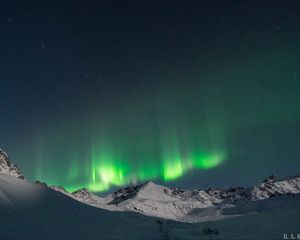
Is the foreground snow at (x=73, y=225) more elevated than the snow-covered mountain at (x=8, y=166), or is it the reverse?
the snow-covered mountain at (x=8, y=166)

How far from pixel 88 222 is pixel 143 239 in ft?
9.61

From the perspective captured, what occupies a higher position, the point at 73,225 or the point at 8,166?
the point at 8,166

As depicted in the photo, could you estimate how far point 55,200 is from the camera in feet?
46.4

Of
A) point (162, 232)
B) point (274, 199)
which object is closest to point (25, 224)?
point (162, 232)

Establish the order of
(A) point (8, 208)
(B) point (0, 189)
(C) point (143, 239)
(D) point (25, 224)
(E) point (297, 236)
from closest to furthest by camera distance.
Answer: (E) point (297, 236), (C) point (143, 239), (D) point (25, 224), (A) point (8, 208), (B) point (0, 189)

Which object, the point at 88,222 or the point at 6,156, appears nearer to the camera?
the point at 88,222

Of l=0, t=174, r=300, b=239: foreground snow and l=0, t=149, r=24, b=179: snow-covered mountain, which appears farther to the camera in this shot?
l=0, t=149, r=24, b=179: snow-covered mountain

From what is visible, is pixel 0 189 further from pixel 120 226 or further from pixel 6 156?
pixel 6 156

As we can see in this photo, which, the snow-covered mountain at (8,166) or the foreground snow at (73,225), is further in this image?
the snow-covered mountain at (8,166)

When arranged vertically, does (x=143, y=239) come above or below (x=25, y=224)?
below

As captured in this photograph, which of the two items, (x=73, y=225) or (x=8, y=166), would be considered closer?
(x=73, y=225)

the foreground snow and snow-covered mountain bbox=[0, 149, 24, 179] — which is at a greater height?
snow-covered mountain bbox=[0, 149, 24, 179]

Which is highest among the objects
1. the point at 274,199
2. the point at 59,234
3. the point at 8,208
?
the point at 274,199

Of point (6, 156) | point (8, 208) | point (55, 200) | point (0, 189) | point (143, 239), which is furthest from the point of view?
point (6, 156)
